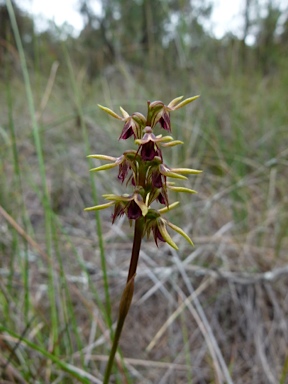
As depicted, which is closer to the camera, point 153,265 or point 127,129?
point 127,129

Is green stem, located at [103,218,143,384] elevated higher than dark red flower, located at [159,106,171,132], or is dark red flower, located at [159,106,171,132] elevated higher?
dark red flower, located at [159,106,171,132]

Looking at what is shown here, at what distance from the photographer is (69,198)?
8.02 feet

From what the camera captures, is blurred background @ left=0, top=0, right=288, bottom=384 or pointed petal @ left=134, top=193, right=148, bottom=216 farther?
blurred background @ left=0, top=0, right=288, bottom=384

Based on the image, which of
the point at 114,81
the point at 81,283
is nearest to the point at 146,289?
the point at 81,283

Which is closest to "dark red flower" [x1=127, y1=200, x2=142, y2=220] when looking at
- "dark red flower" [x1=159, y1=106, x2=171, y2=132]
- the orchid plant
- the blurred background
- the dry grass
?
the orchid plant

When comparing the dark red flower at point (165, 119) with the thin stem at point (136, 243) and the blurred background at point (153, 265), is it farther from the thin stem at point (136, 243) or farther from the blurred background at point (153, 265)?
the blurred background at point (153, 265)

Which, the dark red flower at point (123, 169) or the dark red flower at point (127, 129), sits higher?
the dark red flower at point (127, 129)

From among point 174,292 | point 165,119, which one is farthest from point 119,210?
point 174,292

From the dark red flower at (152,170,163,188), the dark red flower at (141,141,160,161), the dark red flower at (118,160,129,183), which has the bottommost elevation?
the dark red flower at (152,170,163,188)

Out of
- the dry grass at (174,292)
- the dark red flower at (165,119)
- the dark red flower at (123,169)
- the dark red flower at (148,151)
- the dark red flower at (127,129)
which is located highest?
the dark red flower at (165,119)

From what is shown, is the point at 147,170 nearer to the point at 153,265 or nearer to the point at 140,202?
the point at 140,202

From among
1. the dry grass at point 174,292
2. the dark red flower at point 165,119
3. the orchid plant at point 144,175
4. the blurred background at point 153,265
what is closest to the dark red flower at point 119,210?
the orchid plant at point 144,175

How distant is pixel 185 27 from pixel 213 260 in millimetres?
1326

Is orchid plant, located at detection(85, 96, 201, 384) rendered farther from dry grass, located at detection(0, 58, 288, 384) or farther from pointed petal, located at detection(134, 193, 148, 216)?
dry grass, located at detection(0, 58, 288, 384)
